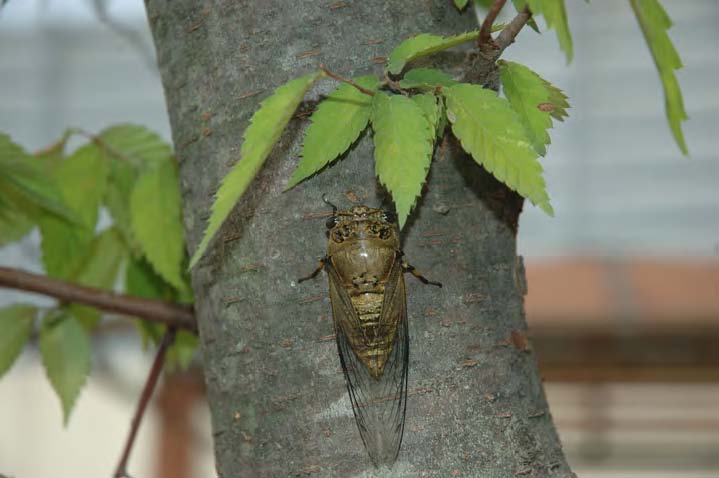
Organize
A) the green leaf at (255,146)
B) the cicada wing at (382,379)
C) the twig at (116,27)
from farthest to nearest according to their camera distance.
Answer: the twig at (116,27)
the cicada wing at (382,379)
the green leaf at (255,146)

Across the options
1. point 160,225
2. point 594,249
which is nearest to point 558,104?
point 160,225

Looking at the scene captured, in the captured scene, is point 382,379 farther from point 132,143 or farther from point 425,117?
point 132,143

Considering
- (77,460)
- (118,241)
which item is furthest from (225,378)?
(77,460)

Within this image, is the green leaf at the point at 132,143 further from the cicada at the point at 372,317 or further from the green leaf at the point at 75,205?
the cicada at the point at 372,317

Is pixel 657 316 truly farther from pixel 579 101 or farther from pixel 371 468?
pixel 371 468

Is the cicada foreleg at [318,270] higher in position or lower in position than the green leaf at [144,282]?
Answer: higher

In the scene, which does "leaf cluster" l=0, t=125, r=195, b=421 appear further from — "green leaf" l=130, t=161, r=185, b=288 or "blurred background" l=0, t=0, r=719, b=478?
"blurred background" l=0, t=0, r=719, b=478

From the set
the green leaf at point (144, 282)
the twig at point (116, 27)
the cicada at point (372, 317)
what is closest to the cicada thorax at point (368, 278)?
the cicada at point (372, 317)
